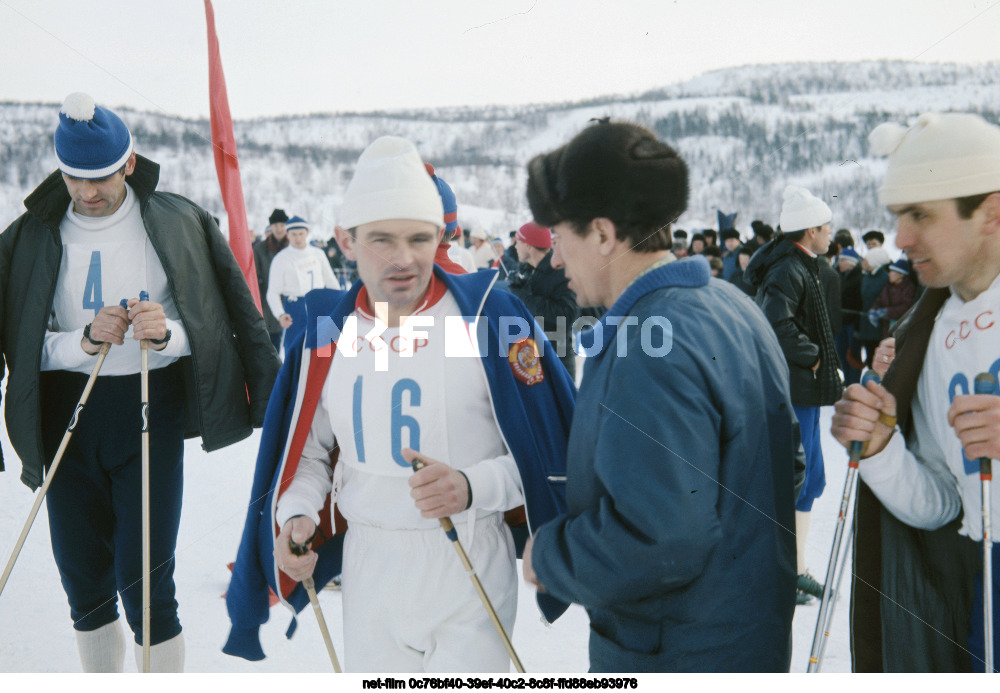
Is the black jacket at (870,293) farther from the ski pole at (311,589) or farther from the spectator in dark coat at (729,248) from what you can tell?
the ski pole at (311,589)

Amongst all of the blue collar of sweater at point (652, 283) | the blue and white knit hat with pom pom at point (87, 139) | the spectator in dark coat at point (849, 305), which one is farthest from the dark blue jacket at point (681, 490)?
the spectator in dark coat at point (849, 305)

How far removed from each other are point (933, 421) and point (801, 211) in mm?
885

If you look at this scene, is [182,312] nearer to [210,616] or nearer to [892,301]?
[210,616]

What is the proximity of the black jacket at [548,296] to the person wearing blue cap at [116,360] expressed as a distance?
107cm

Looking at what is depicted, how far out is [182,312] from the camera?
199cm

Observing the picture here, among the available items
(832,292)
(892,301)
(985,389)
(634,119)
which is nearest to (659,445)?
(985,389)

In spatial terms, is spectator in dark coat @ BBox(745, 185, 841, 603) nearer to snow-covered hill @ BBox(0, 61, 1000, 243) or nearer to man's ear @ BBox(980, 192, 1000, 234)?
snow-covered hill @ BBox(0, 61, 1000, 243)

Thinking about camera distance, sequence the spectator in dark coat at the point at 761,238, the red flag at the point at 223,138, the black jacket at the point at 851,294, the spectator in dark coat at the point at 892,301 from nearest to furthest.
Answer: the red flag at the point at 223,138
the spectator in dark coat at the point at 761,238
the spectator in dark coat at the point at 892,301
the black jacket at the point at 851,294

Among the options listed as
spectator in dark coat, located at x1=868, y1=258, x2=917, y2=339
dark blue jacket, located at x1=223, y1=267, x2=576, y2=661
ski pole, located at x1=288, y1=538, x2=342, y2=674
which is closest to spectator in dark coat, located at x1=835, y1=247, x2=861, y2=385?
spectator in dark coat, located at x1=868, y1=258, x2=917, y2=339

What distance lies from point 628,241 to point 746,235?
1.31 metres

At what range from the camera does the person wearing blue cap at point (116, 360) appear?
6.28ft

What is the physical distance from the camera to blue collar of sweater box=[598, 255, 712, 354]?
1.16 metres

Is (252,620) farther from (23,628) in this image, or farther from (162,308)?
(23,628)

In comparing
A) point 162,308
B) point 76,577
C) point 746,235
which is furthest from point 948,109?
point 76,577
